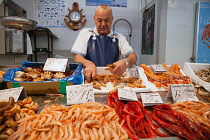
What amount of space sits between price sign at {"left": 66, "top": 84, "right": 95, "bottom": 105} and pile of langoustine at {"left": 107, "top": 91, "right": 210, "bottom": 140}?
249mm

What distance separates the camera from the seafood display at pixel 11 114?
2.78ft

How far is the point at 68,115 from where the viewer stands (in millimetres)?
1074

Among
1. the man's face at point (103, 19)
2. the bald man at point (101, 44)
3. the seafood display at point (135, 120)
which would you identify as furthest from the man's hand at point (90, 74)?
the man's face at point (103, 19)

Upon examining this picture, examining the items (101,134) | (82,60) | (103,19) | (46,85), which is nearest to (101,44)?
(103,19)

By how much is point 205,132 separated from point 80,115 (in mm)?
880

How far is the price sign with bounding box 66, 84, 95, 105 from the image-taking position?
52.1 inches

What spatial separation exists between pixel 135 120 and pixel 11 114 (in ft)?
3.13

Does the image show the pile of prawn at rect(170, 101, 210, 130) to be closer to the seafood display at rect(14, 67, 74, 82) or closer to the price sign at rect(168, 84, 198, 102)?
the price sign at rect(168, 84, 198, 102)

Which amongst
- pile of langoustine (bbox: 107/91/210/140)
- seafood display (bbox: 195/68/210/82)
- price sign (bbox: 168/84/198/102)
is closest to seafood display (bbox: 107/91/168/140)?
pile of langoustine (bbox: 107/91/210/140)

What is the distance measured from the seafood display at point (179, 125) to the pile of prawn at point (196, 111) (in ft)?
0.31

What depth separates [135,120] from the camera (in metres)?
1.03

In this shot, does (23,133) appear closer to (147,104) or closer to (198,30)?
(147,104)

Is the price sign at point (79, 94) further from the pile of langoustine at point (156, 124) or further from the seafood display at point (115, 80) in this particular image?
the seafood display at point (115, 80)

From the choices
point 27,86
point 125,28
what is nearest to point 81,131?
point 27,86
